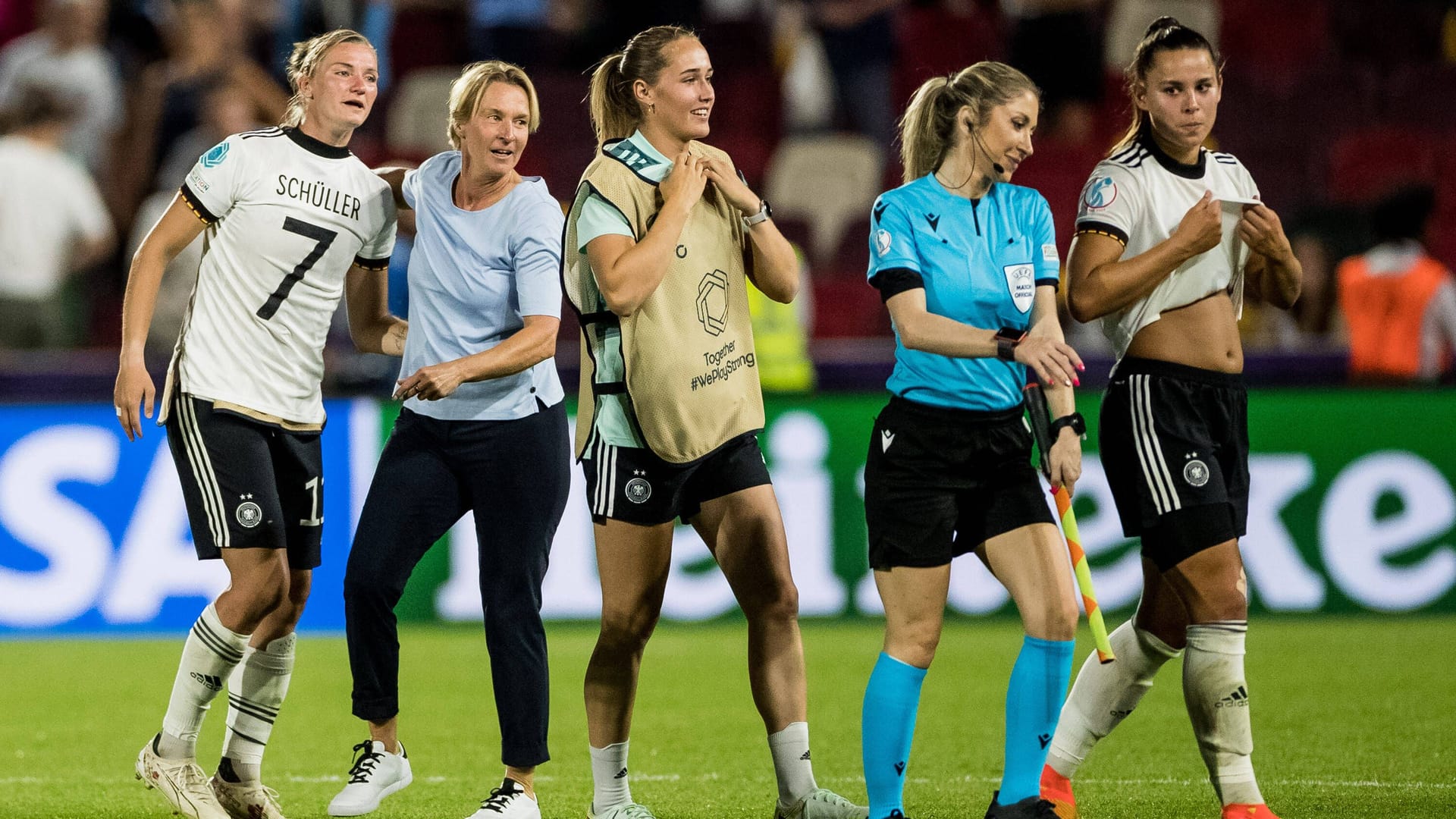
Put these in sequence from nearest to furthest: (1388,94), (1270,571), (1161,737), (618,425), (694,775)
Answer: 1. (618,425)
2. (694,775)
3. (1161,737)
4. (1270,571)
5. (1388,94)

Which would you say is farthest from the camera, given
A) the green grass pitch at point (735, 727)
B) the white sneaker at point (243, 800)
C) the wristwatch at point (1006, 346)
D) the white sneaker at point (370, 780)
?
the green grass pitch at point (735, 727)

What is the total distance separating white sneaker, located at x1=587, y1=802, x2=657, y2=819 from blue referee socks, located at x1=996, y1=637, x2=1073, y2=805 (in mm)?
1100

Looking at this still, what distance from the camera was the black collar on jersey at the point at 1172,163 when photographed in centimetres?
508

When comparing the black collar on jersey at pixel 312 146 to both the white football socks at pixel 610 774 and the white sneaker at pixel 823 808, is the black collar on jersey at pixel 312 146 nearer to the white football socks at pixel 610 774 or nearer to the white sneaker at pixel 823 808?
the white football socks at pixel 610 774

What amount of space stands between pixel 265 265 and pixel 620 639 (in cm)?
156

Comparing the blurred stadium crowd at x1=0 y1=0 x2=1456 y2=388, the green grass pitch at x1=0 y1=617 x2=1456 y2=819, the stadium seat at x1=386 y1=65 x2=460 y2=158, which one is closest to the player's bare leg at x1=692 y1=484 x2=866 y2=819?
the green grass pitch at x1=0 y1=617 x2=1456 y2=819

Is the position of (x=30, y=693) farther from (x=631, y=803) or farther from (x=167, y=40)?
(x=167, y=40)

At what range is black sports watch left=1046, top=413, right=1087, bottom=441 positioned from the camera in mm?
4559

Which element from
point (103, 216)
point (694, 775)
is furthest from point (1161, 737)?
point (103, 216)

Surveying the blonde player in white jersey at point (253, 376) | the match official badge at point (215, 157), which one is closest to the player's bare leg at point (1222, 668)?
the blonde player in white jersey at point (253, 376)

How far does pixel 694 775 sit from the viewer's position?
6.12 meters

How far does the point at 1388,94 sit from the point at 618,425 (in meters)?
10.5

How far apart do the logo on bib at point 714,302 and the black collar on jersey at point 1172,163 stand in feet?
4.24

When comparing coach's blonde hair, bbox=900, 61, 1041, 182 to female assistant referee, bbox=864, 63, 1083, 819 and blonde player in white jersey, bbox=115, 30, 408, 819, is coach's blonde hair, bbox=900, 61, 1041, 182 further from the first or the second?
blonde player in white jersey, bbox=115, 30, 408, 819
